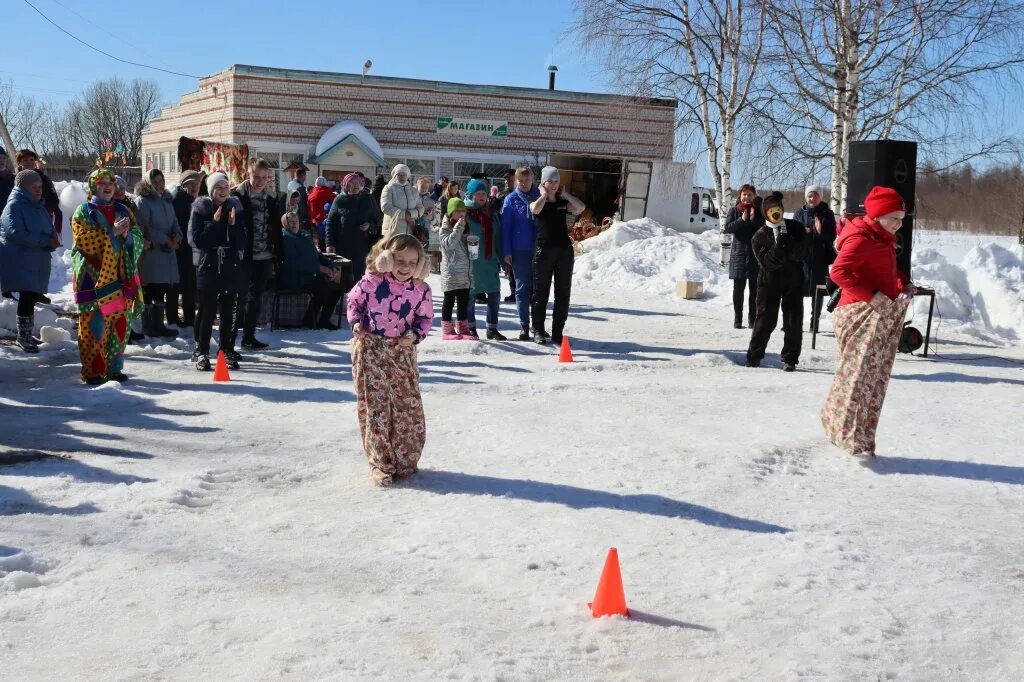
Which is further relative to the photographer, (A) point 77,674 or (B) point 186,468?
(B) point 186,468

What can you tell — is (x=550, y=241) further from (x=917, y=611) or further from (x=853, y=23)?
(x=853, y=23)

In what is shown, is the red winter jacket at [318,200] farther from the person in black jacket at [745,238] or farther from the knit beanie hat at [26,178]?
the person in black jacket at [745,238]

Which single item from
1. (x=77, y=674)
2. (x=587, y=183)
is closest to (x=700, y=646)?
(x=77, y=674)

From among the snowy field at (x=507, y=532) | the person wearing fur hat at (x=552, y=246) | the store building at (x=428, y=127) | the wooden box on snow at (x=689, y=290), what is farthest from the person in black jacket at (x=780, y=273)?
the store building at (x=428, y=127)

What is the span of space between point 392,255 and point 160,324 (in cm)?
648

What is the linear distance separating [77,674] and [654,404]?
5375 mm

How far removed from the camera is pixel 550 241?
10.7 meters

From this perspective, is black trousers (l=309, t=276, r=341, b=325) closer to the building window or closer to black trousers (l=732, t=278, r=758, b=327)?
black trousers (l=732, t=278, r=758, b=327)

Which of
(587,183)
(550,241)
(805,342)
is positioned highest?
(587,183)

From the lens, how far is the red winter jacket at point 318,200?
14141 mm

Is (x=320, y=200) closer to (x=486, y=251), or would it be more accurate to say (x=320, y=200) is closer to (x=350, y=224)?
(x=350, y=224)

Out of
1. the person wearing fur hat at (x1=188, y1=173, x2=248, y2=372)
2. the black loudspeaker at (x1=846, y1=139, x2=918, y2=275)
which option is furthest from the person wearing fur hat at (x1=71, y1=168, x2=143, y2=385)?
the black loudspeaker at (x1=846, y1=139, x2=918, y2=275)

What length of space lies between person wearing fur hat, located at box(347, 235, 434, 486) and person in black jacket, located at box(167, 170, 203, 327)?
6264 mm

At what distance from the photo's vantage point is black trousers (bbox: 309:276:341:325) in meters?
11.9
